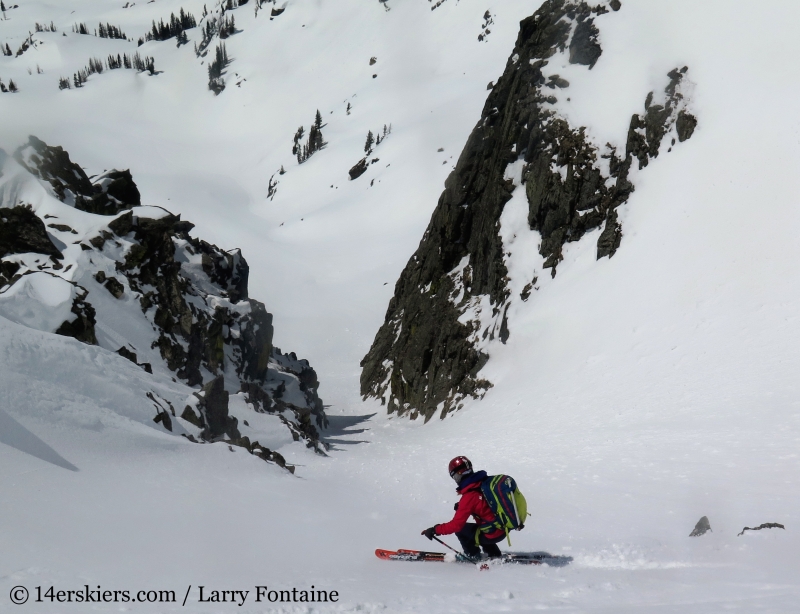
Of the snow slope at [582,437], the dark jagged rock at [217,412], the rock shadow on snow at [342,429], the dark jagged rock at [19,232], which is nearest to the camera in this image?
the snow slope at [582,437]

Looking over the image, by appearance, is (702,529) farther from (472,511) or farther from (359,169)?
(359,169)

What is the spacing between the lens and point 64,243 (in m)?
22.5

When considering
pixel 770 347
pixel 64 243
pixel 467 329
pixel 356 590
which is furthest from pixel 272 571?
pixel 467 329

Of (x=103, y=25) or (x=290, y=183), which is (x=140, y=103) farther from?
(x=103, y=25)

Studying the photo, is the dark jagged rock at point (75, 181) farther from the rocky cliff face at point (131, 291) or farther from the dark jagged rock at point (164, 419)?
the dark jagged rock at point (164, 419)

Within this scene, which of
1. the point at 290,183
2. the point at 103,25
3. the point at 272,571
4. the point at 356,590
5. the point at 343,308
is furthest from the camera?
the point at 103,25

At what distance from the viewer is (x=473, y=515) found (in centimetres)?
813

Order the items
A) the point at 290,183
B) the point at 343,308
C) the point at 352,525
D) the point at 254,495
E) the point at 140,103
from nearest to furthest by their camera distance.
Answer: the point at 352,525
the point at 254,495
the point at 343,308
the point at 290,183
the point at 140,103

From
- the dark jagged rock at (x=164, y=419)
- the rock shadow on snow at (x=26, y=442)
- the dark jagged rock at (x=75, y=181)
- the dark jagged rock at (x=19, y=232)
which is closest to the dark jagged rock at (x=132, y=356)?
the dark jagged rock at (x=164, y=419)

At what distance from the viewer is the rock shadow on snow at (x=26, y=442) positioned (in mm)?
9258

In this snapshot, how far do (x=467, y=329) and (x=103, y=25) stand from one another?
21101 cm

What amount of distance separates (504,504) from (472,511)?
44 cm

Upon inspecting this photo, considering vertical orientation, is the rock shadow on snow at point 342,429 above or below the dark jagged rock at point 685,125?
below

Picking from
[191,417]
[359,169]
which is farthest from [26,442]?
[359,169]
